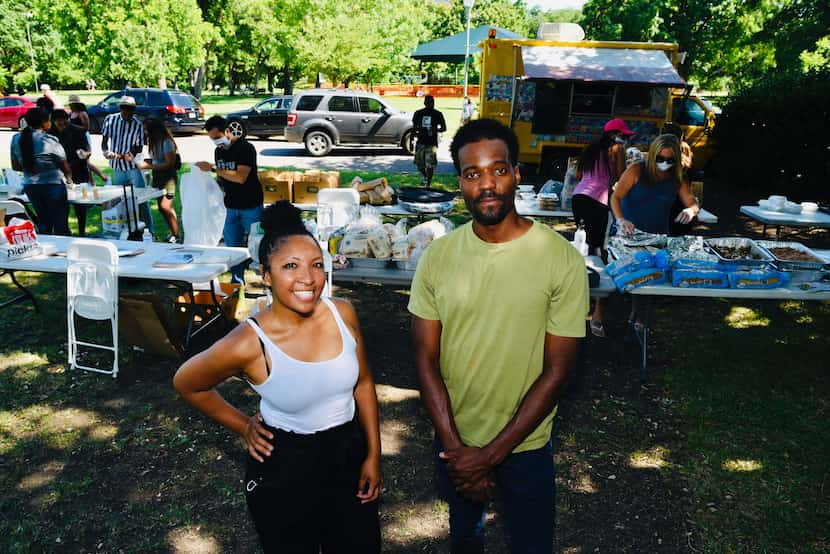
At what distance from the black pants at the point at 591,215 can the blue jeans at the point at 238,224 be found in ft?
11.4

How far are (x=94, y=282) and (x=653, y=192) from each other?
16.2 ft

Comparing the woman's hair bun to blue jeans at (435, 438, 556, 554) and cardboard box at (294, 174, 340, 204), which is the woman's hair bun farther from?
cardboard box at (294, 174, 340, 204)

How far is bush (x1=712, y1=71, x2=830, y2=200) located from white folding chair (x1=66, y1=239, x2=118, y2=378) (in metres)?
11.8

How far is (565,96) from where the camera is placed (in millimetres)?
13602

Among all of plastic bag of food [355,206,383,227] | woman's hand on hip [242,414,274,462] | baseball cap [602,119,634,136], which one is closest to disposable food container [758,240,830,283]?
baseball cap [602,119,634,136]

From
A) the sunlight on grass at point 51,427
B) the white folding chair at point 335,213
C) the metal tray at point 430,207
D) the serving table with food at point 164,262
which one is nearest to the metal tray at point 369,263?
the white folding chair at point 335,213

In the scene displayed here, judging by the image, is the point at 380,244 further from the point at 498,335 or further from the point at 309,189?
the point at 309,189

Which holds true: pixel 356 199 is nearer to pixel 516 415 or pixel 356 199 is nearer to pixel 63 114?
pixel 516 415

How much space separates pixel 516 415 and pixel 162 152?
755 centimetres

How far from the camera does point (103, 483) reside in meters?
3.81

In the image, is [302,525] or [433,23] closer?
[302,525]

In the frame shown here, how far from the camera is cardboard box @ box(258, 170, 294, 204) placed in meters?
8.27

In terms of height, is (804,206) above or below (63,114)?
below

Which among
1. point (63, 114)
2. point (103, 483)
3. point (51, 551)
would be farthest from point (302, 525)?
point (63, 114)
